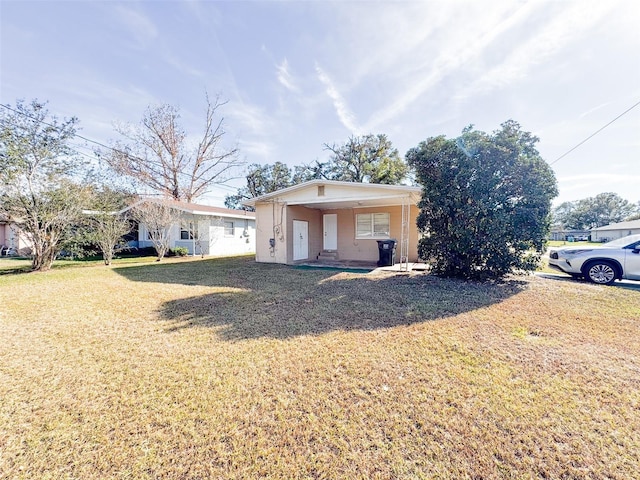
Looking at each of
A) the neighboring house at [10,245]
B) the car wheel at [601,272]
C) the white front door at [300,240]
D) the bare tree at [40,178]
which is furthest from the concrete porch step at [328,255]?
the neighboring house at [10,245]

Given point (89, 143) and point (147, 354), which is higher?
point (89, 143)

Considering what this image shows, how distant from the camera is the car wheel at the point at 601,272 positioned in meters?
7.09

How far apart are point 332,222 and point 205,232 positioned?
8.09m

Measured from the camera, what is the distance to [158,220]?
13242 mm

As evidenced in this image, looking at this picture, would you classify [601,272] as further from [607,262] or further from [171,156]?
[171,156]

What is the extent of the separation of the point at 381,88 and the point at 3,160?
14102mm

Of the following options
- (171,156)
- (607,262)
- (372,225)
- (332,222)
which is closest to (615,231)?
(607,262)

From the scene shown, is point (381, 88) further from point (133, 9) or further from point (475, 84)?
point (133, 9)

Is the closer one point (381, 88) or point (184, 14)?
point (184, 14)

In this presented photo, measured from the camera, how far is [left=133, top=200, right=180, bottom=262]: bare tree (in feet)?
43.5

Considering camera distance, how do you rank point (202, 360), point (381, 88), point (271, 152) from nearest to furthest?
point (202, 360)
point (381, 88)
point (271, 152)

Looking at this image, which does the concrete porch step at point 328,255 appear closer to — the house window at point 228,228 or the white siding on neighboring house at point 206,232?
the white siding on neighboring house at point 206,232

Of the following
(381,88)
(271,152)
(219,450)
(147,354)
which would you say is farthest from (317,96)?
(219,450)

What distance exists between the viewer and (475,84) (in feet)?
32.4
